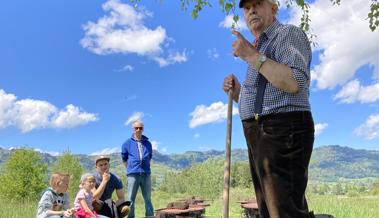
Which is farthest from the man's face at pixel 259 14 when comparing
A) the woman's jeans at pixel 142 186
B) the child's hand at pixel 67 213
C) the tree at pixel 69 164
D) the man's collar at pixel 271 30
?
the tree at pixel 69 164

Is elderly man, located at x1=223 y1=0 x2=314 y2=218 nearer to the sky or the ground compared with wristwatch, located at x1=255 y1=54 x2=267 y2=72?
nearer to the ground

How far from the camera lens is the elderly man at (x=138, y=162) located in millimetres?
6941

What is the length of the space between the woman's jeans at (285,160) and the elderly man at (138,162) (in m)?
5.30

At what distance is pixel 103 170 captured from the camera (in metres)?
5.76

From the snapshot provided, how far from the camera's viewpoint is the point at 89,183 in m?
5.31

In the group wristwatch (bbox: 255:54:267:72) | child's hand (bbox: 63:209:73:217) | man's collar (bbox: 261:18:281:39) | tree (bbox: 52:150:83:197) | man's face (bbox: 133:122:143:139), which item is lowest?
child's hand (bbox: 63:209:73:217)

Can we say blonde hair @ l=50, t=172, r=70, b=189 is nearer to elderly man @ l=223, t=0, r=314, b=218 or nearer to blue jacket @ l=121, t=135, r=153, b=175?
blue jacket @ l=121, t=135, r=153, b=175

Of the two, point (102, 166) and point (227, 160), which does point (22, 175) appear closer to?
point (102, 166)

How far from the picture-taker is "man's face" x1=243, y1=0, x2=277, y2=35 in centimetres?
196

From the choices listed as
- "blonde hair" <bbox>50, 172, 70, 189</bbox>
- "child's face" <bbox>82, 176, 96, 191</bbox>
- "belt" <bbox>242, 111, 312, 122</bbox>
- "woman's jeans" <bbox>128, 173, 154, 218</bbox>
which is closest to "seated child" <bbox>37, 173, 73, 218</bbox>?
"blonde hair" <bbox>50, 172, 70, 189</bbox>

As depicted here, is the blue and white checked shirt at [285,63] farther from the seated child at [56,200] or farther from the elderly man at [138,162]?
the elderly man at [138,162]

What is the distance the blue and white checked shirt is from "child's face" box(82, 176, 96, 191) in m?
3.66

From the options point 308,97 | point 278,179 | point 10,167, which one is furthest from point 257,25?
point 10,167

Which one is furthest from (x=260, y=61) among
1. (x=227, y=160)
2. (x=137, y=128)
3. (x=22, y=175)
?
(x=22, y=175)
